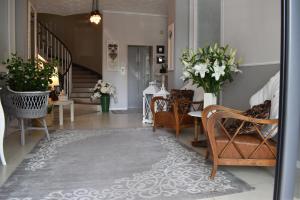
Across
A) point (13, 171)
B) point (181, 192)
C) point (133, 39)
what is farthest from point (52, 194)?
point (133, 39)

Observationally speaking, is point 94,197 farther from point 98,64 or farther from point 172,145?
point 98,64

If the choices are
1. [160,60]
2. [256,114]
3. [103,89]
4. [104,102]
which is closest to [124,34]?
[160,60]

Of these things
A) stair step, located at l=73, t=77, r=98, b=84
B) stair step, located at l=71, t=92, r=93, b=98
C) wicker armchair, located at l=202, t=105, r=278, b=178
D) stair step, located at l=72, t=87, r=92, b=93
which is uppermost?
stair step, located at l=73, t=77, r=98, b=84

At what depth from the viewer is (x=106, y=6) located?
8695 millimetres

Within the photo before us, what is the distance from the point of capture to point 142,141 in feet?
14.3

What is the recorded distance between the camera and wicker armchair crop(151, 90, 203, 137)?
457 centimetres

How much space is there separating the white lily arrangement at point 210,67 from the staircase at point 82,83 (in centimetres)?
655

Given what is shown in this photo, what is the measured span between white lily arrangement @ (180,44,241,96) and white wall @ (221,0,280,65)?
1.57 feet

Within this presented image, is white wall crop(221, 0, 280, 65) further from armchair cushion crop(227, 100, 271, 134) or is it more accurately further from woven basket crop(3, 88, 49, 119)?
woven basket crop(3, 88, 49, 119)

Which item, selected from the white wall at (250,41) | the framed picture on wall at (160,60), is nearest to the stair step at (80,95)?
the framed picture on wall at (160,60)

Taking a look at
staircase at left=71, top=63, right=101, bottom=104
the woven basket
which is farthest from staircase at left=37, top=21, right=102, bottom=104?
the woven basket

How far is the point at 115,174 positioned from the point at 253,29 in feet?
9.01

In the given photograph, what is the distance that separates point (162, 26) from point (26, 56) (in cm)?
534

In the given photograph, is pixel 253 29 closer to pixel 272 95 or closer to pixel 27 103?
pixel 272 95
